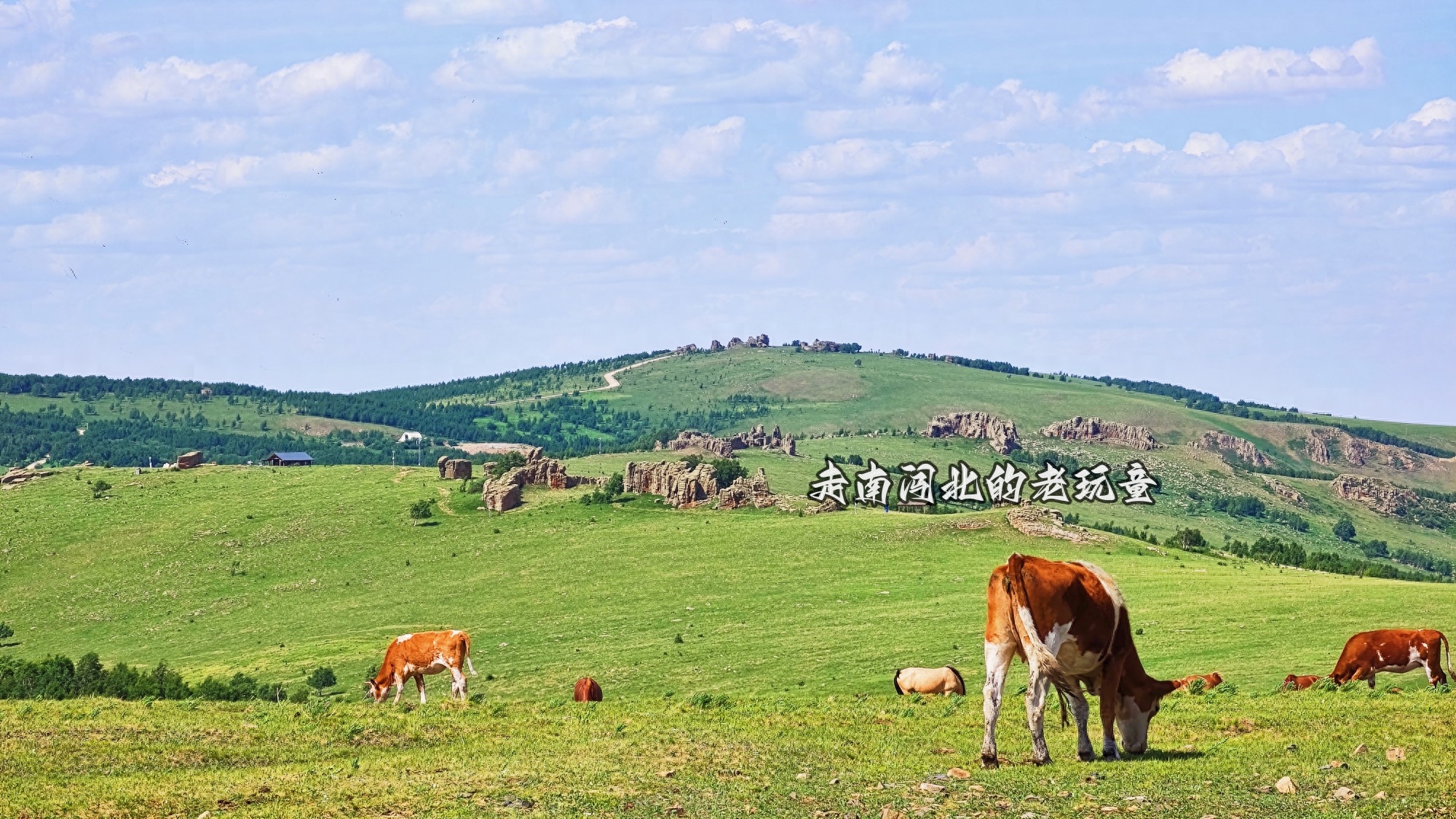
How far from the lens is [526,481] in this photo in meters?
115

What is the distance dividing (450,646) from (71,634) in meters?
58.4

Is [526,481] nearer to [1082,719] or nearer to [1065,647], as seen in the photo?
[1082,719]

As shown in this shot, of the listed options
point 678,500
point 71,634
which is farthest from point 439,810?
point 678,500

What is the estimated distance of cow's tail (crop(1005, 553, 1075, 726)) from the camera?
19.6 metres

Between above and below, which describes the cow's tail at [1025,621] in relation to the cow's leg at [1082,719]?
above

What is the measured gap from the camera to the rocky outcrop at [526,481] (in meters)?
110

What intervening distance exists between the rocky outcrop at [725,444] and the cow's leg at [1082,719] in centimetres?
13341

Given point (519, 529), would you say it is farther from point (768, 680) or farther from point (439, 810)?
point (439, 810)

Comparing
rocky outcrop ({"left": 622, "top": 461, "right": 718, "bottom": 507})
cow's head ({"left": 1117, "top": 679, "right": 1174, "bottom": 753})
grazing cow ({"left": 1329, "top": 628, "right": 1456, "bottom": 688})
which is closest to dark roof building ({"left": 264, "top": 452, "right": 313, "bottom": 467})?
rocky outcrop ({"left": 622, "top": 461, "right": 718, "bottom": 507})

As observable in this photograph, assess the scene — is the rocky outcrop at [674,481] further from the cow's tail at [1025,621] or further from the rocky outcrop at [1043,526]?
the cow's tail at [1025,621]

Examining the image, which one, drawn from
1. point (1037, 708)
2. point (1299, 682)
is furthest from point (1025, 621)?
point (1299, 682)

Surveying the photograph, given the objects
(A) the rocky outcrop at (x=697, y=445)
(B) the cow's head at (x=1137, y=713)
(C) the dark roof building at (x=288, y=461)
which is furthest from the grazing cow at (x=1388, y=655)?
(A) the rocky outcrop at (x=697, y=445)

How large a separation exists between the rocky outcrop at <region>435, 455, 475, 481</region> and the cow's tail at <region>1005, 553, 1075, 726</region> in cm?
10282

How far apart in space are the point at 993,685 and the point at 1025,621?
0.99 m
